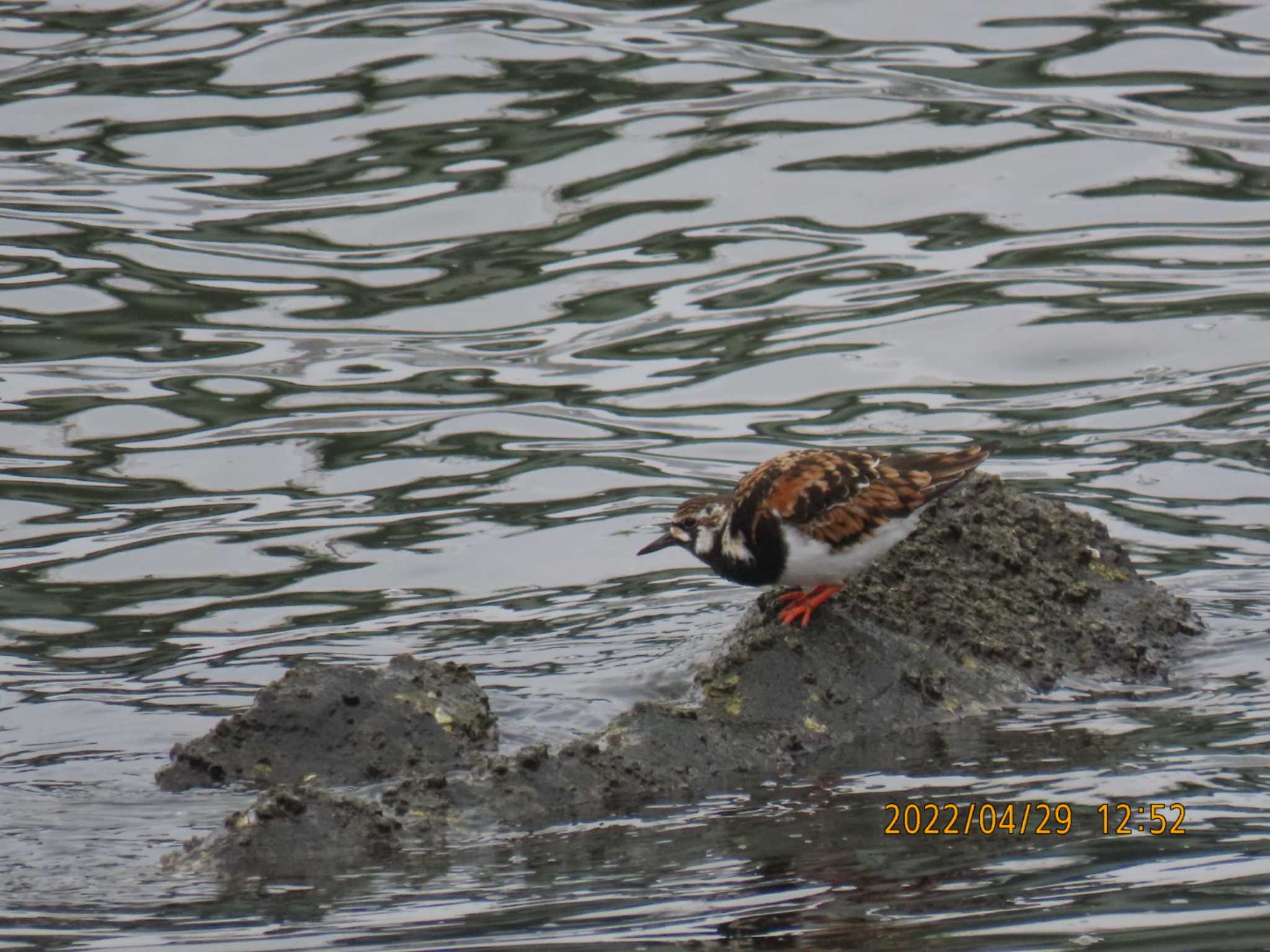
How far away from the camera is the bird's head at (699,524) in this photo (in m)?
6.77

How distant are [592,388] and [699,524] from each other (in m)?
4.59

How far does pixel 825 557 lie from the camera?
633 cm

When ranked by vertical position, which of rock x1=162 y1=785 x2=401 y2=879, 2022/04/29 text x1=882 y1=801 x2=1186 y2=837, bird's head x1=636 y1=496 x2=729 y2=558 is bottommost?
2022/04/29 text x1=882 y1=801 x2=1186 y2=837

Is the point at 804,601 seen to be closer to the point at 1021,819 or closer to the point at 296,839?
the point at 1021,819

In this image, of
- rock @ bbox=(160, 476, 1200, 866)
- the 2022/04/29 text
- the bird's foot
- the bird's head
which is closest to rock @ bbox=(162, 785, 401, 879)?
rock @ bbox=(160, 476, 1200, 866)

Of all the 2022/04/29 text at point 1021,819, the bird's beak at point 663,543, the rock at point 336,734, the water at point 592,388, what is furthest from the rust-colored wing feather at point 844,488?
the rock at point 336,734

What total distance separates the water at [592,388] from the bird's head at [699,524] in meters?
0.55

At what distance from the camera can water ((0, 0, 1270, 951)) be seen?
17.1ft

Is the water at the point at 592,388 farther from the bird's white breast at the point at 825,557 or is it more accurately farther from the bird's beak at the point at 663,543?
the bird's white breast at the point at 825,557

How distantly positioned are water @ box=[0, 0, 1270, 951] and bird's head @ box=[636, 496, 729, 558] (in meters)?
0.55

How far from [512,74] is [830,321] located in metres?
4.42

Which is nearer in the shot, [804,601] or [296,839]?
[296,839]

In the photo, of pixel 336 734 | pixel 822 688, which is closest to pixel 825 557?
pixel 822 688

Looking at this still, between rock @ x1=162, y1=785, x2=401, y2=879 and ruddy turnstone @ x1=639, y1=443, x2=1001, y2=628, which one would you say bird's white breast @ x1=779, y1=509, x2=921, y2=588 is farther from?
rock @ x1=162, y1=785, x2=401, y2=879
